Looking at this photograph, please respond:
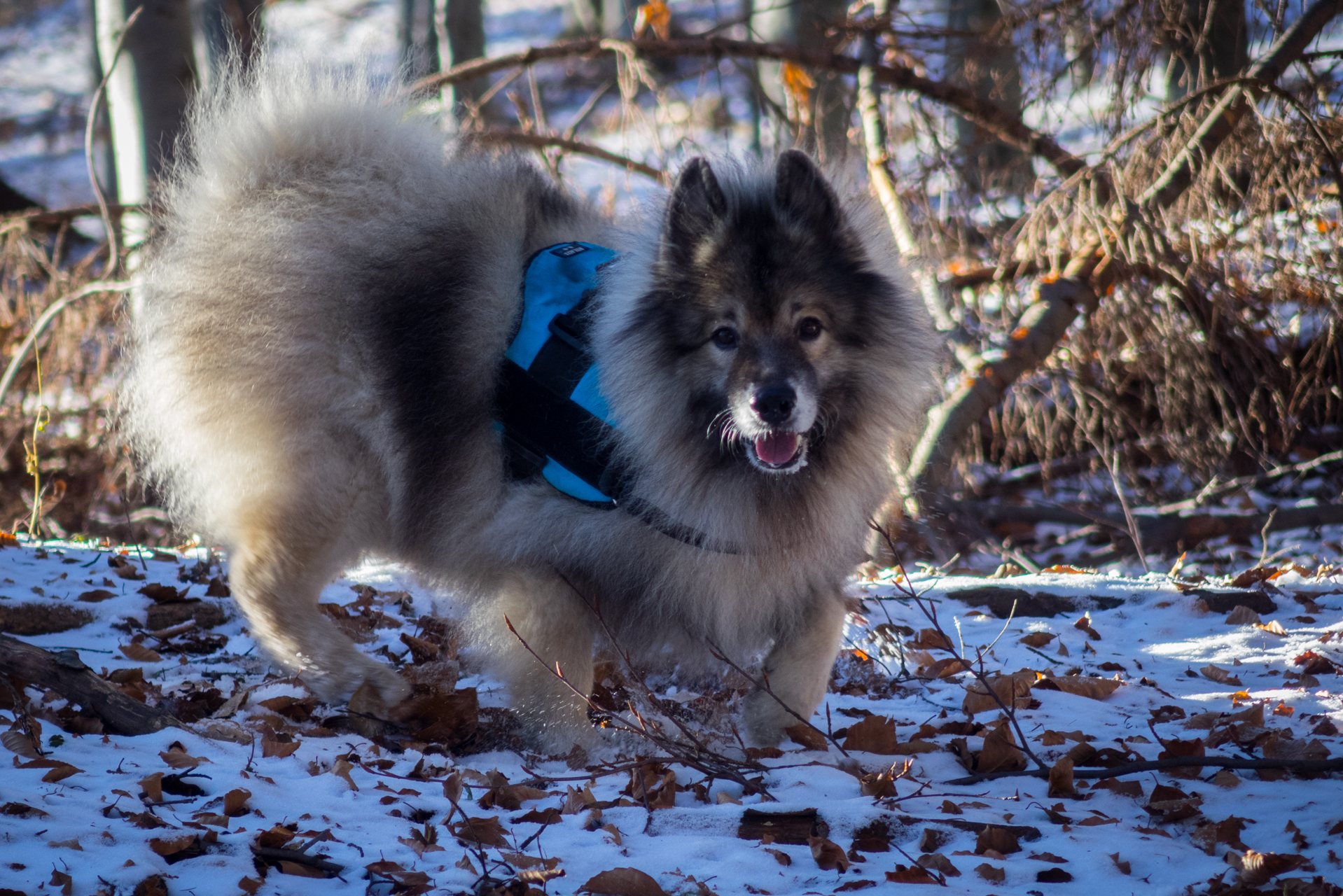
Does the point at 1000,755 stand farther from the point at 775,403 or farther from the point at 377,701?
the point at 377,701

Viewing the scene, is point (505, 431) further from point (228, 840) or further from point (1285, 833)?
point (1285, 833)

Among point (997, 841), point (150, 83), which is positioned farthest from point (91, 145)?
point (997, 841)

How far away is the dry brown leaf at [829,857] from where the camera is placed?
2043 millimetres

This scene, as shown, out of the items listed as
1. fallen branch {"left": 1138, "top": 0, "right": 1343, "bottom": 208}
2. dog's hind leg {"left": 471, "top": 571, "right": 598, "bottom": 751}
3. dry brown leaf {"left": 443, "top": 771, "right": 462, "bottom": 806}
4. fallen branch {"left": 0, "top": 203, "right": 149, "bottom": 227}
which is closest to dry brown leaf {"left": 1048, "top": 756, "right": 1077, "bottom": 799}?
dog's hind leg {"left": 471, "top": 571, "right": 598, "bottom": 751}

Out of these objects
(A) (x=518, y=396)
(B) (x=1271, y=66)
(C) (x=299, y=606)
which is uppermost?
(B) (x=1271, y=66)

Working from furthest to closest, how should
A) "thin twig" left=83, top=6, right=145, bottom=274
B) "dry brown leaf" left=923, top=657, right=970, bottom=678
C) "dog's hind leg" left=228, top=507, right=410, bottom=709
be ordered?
"thin twig" left=83, top=6, right=145, bottom=274
"dry brown leaf" left=923, top=657, right=970, bottom=678
"dog's hind leg" left=228, top=507, right=410, bottom=709

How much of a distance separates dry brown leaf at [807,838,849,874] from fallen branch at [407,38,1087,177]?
445 cm

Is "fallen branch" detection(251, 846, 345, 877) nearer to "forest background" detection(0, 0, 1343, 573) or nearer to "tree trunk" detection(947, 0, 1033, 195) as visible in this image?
"forest background" detection(0, 0, 1343, 573)

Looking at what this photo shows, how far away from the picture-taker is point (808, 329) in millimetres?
2795

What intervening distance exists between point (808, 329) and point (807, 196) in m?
0.40

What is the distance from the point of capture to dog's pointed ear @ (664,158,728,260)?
2832 millimetres

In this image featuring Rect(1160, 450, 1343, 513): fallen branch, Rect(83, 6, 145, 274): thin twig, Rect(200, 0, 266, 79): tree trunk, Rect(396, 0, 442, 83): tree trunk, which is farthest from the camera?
Rect(396, 0, 442, 83): tree trunk

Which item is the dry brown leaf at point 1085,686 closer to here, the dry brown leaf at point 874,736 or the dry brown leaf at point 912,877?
the dry brown leaf at point 874,736

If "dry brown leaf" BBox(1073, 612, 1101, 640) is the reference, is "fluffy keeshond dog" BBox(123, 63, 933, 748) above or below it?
above
